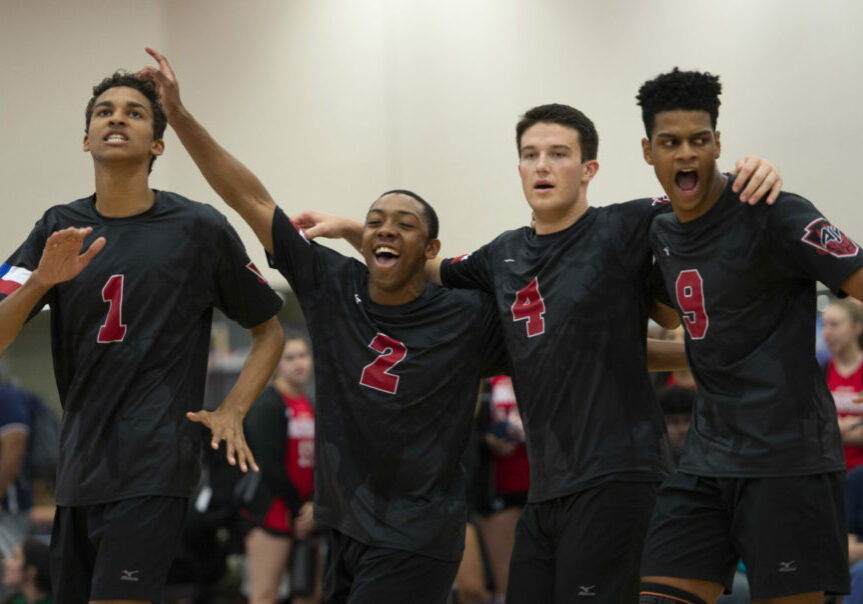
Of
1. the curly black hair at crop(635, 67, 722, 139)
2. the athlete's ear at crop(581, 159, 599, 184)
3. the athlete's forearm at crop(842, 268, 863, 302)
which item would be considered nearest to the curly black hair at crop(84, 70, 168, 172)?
the athlete's ear at crop(581, 159, 599, 184)

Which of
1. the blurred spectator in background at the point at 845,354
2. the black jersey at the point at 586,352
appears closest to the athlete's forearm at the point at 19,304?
the black jersey at the point at 586,352

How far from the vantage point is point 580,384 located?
3332 millimetres

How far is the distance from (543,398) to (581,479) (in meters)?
0.27

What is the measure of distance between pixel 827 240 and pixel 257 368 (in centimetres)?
182

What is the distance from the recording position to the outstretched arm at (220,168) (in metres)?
3.48

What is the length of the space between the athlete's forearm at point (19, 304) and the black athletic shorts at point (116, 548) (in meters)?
0.58

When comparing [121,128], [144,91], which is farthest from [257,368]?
[144,91]

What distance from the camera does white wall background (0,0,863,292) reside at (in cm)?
699

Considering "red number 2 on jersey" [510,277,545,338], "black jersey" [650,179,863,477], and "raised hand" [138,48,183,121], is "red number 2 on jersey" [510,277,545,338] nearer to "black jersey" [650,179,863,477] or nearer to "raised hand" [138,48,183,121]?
"black jersey" [650,179,863,477]

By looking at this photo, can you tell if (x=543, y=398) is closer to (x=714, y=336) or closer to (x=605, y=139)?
(x=714, y=336)

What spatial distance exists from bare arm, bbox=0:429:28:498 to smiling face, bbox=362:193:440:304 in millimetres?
2566

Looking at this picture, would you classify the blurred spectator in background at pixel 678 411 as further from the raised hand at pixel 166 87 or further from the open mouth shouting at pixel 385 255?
the raised hand at pixel 166 87

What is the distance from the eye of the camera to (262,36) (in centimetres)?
748

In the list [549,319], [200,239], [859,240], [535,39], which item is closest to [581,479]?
[549,319]
